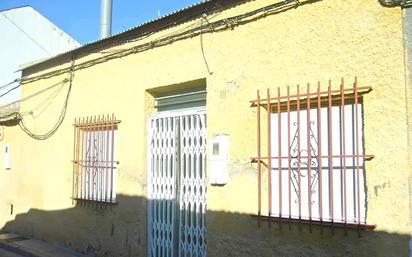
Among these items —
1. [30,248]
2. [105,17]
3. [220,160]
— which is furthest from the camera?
[105,17]

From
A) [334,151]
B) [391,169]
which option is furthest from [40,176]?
[391,169]

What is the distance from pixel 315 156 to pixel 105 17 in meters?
7.51

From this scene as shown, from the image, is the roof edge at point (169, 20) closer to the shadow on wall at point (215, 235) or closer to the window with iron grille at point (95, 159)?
the window with iron grille at point (95, 159)

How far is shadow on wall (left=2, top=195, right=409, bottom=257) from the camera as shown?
444cm

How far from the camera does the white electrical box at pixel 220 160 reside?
5.82m

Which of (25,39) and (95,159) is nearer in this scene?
(95,159)

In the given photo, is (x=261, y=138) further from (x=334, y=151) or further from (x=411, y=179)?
(x=411, y=179)

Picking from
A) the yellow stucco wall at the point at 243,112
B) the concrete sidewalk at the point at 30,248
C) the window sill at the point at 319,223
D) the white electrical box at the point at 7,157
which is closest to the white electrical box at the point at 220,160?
the yellow stucco wall at the point at 243,112

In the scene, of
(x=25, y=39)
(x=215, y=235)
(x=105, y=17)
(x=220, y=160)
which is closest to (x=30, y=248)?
(x=215, y=235)

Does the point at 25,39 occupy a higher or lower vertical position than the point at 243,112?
higher

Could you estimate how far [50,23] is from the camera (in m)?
17.8

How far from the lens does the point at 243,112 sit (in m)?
5.70

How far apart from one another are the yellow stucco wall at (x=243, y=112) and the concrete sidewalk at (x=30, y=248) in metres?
0.20

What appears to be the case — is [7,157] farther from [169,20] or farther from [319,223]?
[319,223]
